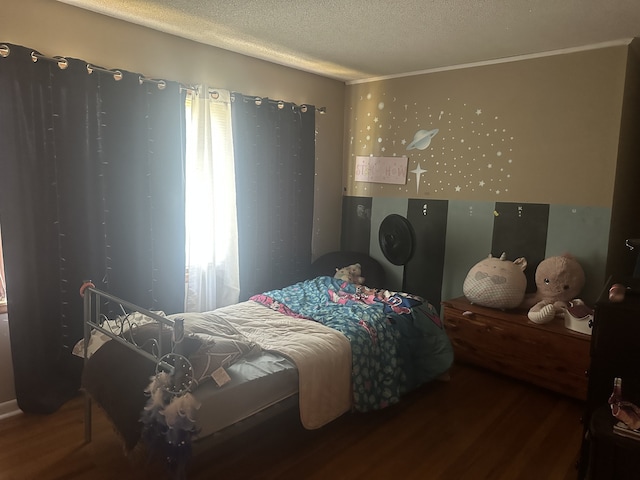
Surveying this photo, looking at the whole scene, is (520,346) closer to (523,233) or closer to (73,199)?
(523,233)

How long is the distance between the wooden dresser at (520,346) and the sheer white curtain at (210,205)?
179cm

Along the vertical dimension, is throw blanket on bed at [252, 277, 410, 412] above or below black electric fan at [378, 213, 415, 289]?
below

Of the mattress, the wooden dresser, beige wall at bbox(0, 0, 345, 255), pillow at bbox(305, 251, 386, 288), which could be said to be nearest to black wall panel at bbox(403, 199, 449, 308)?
pillow at bbox(305, 251, 386, 288)

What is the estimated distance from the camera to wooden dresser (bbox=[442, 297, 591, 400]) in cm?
294

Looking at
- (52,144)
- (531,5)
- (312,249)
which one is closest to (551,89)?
(531,5)

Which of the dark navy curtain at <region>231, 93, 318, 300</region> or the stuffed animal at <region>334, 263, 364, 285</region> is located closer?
the dark navy curtain at <region>231, 93, 318, 300</region>

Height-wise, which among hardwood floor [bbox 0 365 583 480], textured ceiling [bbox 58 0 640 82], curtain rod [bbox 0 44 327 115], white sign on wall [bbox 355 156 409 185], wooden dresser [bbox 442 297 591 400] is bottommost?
hardwood floor [bbox 0 365 583 480]

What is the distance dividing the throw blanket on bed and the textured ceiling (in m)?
1.82

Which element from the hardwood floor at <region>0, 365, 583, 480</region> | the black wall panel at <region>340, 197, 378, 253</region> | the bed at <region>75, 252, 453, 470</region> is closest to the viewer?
the bed at <region>75, 252, 453, 470</region>

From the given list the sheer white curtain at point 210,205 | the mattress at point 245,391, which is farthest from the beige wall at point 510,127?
the mattress at point 245,391

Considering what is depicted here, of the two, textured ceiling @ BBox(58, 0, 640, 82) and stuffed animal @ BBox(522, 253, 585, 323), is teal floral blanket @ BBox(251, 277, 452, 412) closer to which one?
stuffed animal @ BBox(522, 253, 585, 323)

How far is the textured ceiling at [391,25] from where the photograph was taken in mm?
2520

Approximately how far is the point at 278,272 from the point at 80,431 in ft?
6.28

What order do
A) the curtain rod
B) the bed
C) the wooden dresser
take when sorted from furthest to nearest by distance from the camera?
the wooden dresser
the curtain rod
the bed
